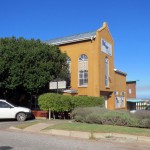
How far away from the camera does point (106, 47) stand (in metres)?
35.8

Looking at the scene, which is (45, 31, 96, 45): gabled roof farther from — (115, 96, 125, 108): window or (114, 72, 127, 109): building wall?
Answer: (115, 96, 125, 108): window

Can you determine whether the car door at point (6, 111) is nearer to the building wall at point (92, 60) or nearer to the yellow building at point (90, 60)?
the yellow building at point (90, 60)

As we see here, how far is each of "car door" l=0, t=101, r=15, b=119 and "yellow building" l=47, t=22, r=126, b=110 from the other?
1245 cm

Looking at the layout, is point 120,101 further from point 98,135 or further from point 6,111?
point 98,135

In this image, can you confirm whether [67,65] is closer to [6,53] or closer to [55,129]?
[6,53]

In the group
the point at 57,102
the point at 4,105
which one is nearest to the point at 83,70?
the point at 57,102

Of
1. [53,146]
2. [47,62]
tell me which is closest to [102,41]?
[47,62]

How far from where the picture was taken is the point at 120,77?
4303 cm

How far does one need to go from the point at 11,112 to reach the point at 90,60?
14.3 m

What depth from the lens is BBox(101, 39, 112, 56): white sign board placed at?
114ft

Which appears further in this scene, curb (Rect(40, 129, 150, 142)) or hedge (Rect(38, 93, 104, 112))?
hedge (Rect(38, 93, 104, 112))

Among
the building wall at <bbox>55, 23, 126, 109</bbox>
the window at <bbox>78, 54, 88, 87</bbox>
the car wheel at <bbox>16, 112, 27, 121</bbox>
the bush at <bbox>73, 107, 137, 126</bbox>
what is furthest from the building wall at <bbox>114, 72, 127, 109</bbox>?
the bush at <bbox>73, 107, 137, 126</bbox>

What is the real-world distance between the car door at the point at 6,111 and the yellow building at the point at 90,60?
12450mm

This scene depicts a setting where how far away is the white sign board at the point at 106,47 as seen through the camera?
3473cm
